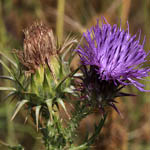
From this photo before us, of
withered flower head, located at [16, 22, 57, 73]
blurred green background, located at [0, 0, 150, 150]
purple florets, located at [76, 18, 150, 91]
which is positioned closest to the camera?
purple florets, located at [76, 18, 150, 91]

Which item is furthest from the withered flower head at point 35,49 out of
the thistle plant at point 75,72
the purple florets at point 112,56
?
the purple florets at point 112,56

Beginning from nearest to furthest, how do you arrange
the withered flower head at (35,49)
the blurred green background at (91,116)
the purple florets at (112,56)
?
the purple florets at (112,56), the withered flower head at (35,49), the blurred green background at (91,116)

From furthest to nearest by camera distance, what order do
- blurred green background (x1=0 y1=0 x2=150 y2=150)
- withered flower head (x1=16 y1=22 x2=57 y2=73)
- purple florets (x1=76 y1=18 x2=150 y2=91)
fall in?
blurred green background (x1=0 y1=0 x2=150 y2=150) → withered flower head (x1=16 y1=22 x2=57 y2=73) → purple florets (x1=76 y1=18 x2=150 y2=91)

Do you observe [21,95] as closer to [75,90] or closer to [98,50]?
[75,90]

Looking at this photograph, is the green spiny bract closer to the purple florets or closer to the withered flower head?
the withered flower head

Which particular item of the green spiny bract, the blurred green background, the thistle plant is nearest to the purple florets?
the thistle plant

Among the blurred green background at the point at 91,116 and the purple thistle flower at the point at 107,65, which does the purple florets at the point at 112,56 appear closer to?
the purple thistle flower at the point at 107,65

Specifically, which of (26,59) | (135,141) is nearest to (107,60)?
(26,59)
